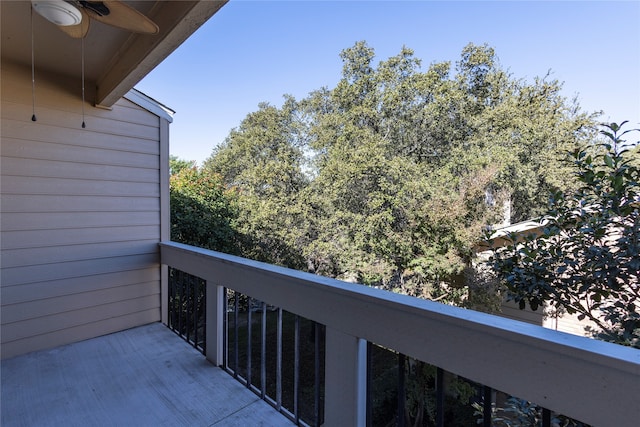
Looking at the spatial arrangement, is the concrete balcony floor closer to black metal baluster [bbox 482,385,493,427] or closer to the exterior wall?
the exterior wall

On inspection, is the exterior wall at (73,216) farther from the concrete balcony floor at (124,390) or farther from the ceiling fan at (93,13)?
the ceiling fan at (93,13)

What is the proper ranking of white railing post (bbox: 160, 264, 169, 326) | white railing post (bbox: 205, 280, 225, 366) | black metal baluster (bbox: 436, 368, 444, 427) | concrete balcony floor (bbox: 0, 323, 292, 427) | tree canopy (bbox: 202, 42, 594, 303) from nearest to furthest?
black metal baluster (bbox: 436, 368, 444, 427) < concrete balcony floor (bbox: 0, 323, 292, 427) < white railing post (bbox: 205, 280, 225, 366) < white railing post (bbox: 160, 264, 169, 326) < tree canopy (bbox: 202, 42, 594, 303)

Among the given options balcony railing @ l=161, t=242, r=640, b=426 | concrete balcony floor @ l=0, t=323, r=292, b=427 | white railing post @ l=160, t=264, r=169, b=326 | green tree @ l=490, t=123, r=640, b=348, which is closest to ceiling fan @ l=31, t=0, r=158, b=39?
balcony railing @ l=161, t=242, r=640, b=426

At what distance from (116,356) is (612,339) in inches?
118

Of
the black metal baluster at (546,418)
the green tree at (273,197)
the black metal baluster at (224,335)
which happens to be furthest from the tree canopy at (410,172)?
the black metal baluster at (546,418)

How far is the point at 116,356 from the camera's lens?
2246mm

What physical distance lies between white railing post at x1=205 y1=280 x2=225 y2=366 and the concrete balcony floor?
0.27 ft

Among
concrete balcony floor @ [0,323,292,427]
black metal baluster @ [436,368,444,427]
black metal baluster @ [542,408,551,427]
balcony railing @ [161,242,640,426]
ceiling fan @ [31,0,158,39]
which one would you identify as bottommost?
concrete balcony floor @ [0,323,292,427]

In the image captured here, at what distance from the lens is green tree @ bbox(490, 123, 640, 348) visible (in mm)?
1680

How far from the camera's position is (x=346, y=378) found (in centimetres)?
122

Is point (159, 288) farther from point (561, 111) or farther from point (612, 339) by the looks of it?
point (561, 111)

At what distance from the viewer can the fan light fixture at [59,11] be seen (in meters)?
1.28

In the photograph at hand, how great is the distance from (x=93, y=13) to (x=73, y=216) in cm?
166

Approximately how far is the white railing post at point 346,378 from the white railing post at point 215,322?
102 cm
